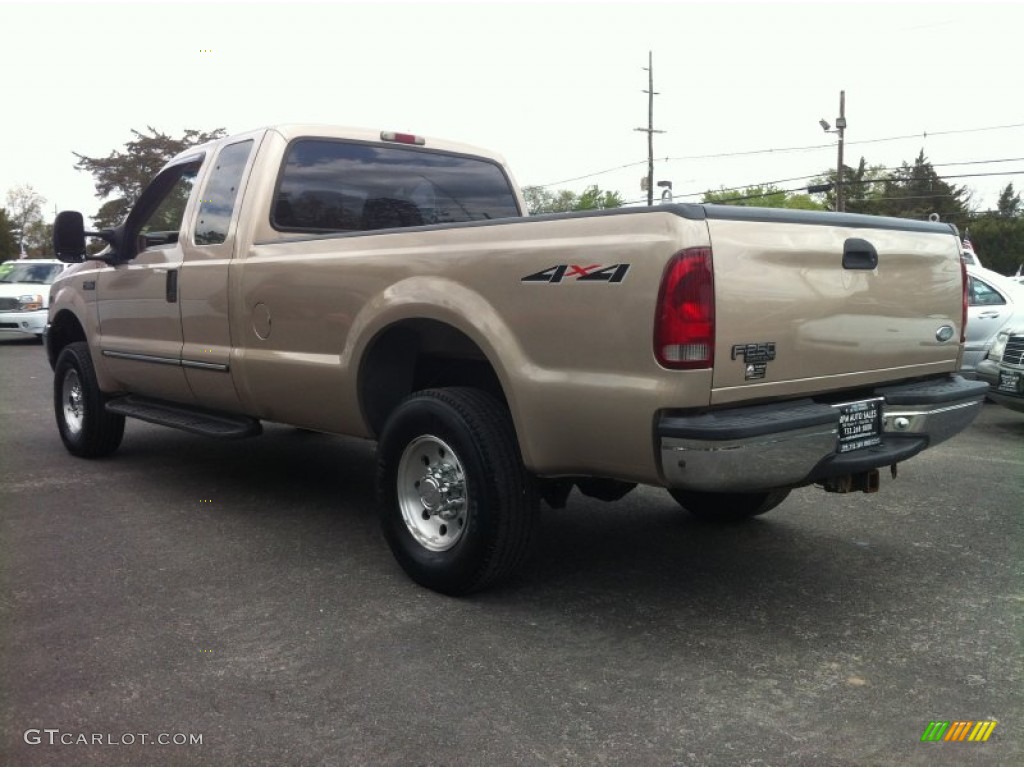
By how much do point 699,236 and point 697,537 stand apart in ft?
7.19

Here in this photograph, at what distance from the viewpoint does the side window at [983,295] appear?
1059cm

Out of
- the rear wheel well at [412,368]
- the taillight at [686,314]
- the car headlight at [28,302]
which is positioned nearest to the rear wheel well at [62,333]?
the rear wheel well at [412,368]

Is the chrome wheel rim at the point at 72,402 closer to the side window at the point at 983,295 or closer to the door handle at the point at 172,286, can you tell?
the door handle at the point at 172,286

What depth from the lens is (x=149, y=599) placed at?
393 centimetres

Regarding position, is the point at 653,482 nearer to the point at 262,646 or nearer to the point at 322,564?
the point at 262,646

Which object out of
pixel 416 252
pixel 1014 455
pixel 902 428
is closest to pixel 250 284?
pixel 416 252

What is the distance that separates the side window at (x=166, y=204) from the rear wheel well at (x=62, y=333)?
130 cm

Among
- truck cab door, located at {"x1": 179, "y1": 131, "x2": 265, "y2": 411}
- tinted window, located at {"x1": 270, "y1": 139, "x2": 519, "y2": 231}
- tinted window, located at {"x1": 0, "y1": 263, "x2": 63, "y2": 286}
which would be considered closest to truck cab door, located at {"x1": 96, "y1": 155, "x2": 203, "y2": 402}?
truck cab door, located at {"x1": 179, "y1": 131, "x2": 265, "y2": 411}

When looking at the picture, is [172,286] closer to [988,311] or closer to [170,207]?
[170,207]

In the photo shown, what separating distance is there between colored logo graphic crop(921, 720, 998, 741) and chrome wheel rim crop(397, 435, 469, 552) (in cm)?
179

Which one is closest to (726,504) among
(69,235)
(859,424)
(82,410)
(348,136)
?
(859,424)

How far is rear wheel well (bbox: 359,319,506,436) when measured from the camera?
4312 mm

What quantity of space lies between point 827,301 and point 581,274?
96 cm

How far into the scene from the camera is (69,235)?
20.6 feet
